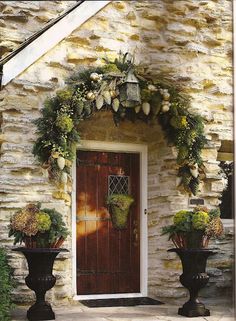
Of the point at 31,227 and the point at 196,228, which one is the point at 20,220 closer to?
the point at 31,227

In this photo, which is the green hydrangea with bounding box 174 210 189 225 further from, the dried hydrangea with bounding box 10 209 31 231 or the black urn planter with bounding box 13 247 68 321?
the dried hydrangea with bounding box 10 209 31 231

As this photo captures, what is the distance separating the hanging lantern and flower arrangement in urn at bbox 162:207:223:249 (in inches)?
41.3

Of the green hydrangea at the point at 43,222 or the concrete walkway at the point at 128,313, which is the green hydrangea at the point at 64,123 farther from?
the concrete walkway at the point at 128,313

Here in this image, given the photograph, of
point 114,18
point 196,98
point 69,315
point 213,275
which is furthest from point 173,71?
point 69,315

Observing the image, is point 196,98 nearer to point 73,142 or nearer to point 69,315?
point 73,142

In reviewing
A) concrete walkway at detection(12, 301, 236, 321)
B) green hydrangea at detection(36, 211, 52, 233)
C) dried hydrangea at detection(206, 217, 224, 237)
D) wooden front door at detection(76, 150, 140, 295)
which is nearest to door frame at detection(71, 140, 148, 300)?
wooden front door at detection(76, 150, 140, 295)

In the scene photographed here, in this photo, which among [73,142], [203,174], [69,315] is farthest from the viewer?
[203,174]

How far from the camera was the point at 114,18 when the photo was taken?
470 cm

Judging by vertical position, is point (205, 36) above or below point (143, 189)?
above

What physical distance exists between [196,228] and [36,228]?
1198mm

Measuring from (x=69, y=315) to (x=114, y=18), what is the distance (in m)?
2.47

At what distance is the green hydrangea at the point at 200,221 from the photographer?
13.4 ft

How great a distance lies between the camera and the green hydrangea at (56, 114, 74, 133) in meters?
4.30

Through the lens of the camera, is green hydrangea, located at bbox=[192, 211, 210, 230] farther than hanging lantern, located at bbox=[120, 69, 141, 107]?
No
